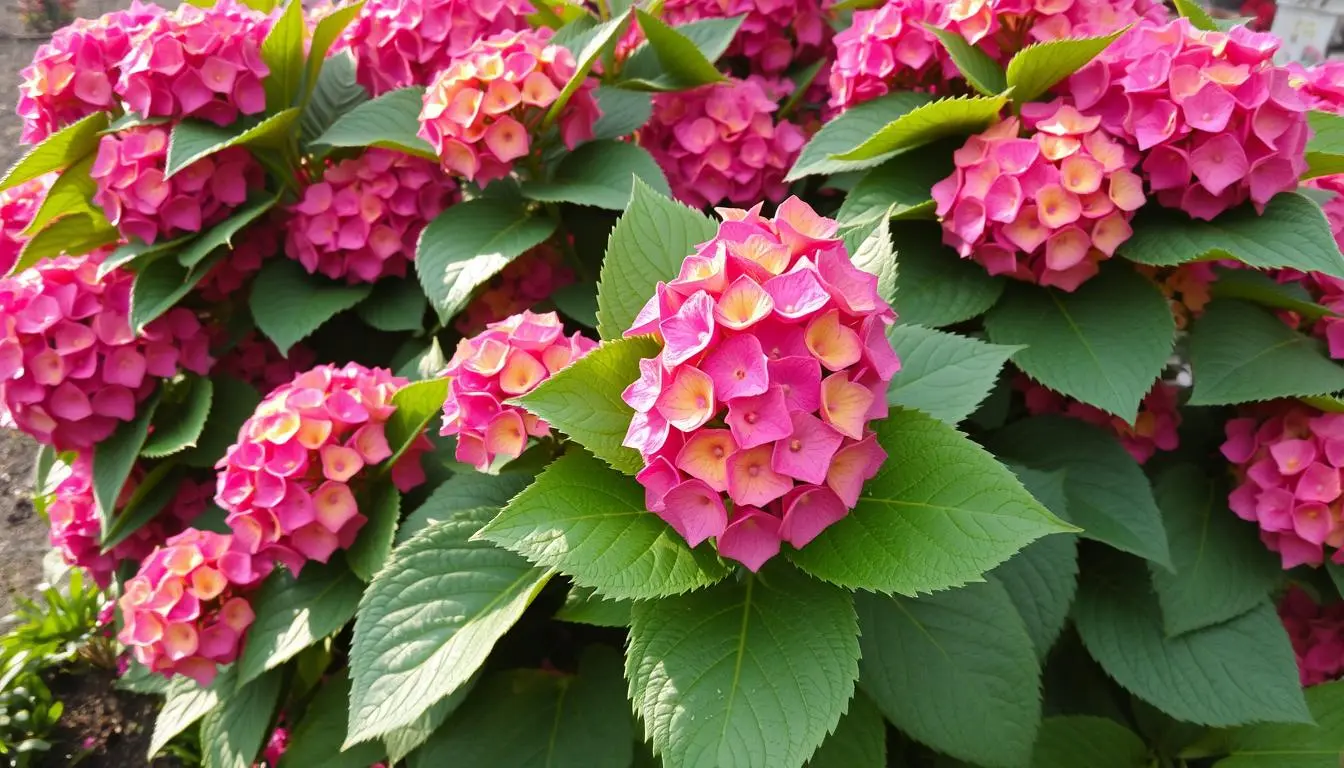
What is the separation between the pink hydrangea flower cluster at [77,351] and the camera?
1827mm

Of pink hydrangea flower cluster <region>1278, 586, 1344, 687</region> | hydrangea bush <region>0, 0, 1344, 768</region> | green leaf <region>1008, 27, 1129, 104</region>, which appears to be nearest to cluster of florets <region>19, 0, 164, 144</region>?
hydrangea bush <region>0, 0, 1344, 768</region>

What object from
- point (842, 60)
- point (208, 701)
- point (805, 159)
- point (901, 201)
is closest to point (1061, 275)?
point (901, 201)

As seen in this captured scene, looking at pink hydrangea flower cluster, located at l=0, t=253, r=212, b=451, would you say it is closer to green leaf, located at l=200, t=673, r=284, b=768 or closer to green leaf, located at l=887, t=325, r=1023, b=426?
green leaf, located at l=200, t=673, r=284, b=768

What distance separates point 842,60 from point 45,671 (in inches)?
116

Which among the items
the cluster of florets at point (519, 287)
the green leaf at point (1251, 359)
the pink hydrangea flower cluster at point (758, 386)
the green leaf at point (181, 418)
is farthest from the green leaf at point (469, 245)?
the green leaf at point (1251, 359)

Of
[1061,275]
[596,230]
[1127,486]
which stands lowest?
[1127,486]

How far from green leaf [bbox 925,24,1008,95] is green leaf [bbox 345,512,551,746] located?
116 centimetres

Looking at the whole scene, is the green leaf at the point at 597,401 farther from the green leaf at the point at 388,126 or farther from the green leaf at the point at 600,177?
the green leaf at the point at 388,126

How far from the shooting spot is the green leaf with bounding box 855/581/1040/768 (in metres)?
1.30

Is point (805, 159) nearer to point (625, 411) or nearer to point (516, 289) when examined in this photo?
point (516, 289)

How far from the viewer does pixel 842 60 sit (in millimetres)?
1905

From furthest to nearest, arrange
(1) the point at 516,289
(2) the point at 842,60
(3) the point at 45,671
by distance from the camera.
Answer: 1. (3) the point at 45,671
2. (1) the point at 516,289
3. (2) the point at 842,60

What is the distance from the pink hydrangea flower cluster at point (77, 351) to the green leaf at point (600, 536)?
1.29 metres

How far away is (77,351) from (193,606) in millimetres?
660
